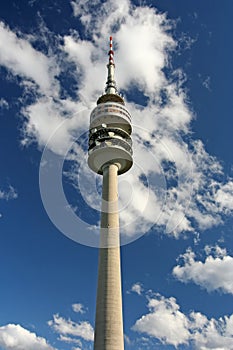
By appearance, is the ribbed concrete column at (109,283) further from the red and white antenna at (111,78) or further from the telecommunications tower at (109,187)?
the red and white antenna at (111,78)

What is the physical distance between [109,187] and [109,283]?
16224 mm

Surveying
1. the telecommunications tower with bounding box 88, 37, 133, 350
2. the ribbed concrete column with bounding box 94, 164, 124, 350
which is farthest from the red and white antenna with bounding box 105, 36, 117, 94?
the ribbed concrete column with bounding box 94, 164, 124, 350

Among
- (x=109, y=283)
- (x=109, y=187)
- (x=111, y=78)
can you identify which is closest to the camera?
(x=109, y=283)

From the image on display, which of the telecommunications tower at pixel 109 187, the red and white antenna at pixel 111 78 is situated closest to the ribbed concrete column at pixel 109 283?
the telecommunications tower at pixel 109 187

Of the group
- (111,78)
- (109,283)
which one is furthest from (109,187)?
(111,78)

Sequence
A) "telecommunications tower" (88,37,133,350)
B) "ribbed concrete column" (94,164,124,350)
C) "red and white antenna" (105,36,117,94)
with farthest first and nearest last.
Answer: "red and white antenna" (105,36,117,94), "telecommunications tower" (88,37,133,350), "ribbed concrete column" (94,164,124,350)

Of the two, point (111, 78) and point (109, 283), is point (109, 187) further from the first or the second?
point (111, 78)

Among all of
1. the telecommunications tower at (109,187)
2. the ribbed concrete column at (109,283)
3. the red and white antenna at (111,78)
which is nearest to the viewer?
the ribbed concrete column at (109,283)

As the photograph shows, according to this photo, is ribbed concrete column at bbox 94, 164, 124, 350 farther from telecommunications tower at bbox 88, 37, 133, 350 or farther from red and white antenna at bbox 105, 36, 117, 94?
red and white antenna at bbox 105, 36, 117, 94

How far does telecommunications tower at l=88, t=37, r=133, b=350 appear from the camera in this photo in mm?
44219

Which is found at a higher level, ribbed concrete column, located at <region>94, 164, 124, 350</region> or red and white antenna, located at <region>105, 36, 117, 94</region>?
red and white antenna, located at <region>105, 36, 117, 94</region>

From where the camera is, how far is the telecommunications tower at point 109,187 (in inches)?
1741

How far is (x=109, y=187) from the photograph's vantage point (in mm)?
57312

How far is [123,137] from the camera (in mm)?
67188
